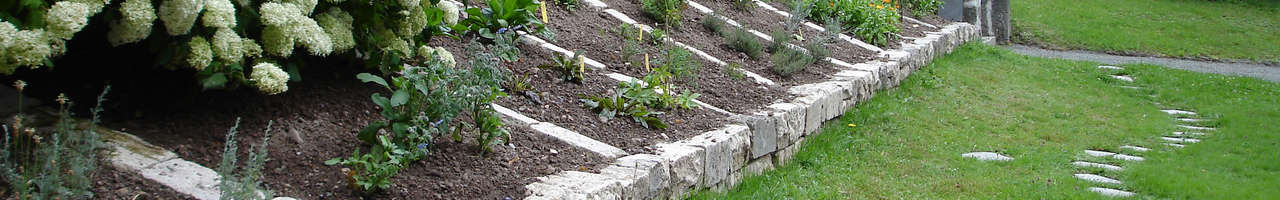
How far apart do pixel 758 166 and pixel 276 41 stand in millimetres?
2395

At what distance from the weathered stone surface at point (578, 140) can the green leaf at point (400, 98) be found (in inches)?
Result: 27.9

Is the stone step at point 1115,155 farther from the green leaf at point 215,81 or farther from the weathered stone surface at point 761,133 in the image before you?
the green leaf at point 215,81

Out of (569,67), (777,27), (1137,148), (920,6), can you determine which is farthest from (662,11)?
(920,6)

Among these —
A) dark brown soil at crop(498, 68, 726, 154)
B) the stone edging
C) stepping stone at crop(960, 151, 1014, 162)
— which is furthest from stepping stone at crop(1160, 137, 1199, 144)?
dark brown soil at crop(498, 68, 726, 154)

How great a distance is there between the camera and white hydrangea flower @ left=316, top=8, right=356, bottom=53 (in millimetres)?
3131

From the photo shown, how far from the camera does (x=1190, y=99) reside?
814cm

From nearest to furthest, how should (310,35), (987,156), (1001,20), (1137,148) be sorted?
(310,35) → (987,156) → (1137,148) → (1001,20)

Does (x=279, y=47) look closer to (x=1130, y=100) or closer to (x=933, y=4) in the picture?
(x=1130, y=100)

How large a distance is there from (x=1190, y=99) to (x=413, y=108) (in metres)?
7.17

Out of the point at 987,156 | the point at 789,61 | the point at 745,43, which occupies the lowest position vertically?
the point at 987,156

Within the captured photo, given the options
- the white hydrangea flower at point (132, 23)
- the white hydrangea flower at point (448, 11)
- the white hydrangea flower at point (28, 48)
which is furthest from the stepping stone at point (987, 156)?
the white hydrangea flower at point (28, 48)

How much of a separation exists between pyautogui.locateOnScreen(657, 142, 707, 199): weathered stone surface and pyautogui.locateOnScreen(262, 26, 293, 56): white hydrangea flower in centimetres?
136

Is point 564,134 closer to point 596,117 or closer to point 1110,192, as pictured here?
point 596,117

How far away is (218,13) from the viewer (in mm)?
2658
